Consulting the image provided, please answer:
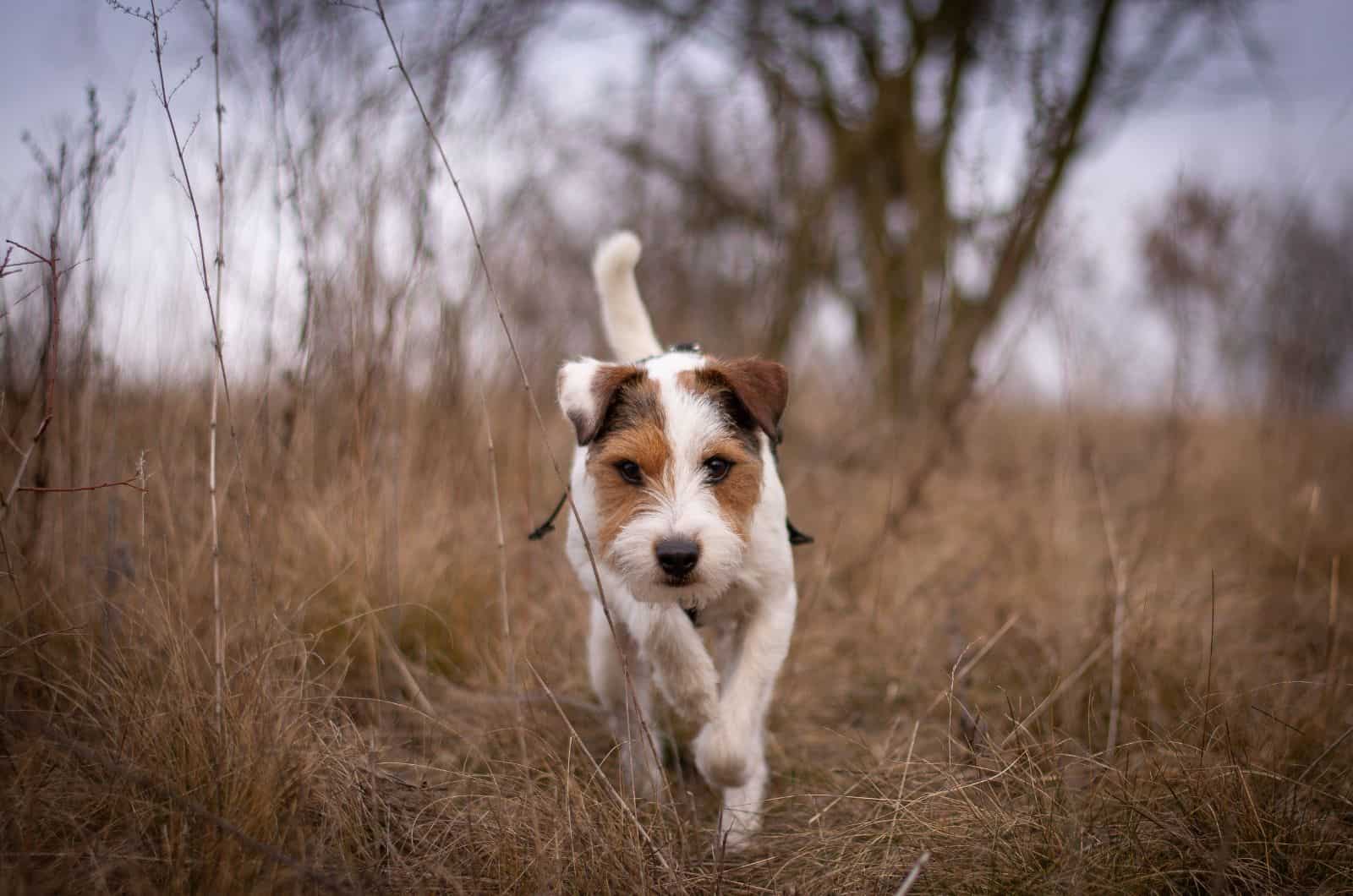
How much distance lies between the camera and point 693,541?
193cm

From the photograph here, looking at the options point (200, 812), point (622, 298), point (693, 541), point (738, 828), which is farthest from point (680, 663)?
point (622, 298)

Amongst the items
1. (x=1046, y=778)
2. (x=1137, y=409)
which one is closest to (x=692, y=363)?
(x=1046, y=778)

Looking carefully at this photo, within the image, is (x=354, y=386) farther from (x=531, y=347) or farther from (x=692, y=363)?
(x=531, y=347)

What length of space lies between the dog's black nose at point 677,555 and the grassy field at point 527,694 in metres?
0.51

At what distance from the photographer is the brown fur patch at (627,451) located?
218cm

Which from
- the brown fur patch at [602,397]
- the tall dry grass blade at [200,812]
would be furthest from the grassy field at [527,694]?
the brown fur patch at [602,397]

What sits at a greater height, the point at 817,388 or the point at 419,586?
the point at 817,388

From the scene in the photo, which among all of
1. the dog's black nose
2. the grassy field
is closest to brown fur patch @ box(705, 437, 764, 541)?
the dog's black nose

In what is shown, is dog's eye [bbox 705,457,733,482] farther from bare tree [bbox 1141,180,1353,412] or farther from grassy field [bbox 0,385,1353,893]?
bare tree [bbox 1141,180,1353,412]

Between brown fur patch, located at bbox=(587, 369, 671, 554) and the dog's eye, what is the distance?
136 millimetres

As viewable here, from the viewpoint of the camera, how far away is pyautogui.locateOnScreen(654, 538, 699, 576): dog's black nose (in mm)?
1922

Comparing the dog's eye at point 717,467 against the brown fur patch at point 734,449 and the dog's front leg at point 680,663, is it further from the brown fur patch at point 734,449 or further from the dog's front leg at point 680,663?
the dog's front leg at point 680,663

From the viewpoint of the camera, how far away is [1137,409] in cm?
641

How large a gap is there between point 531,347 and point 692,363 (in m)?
2.97
